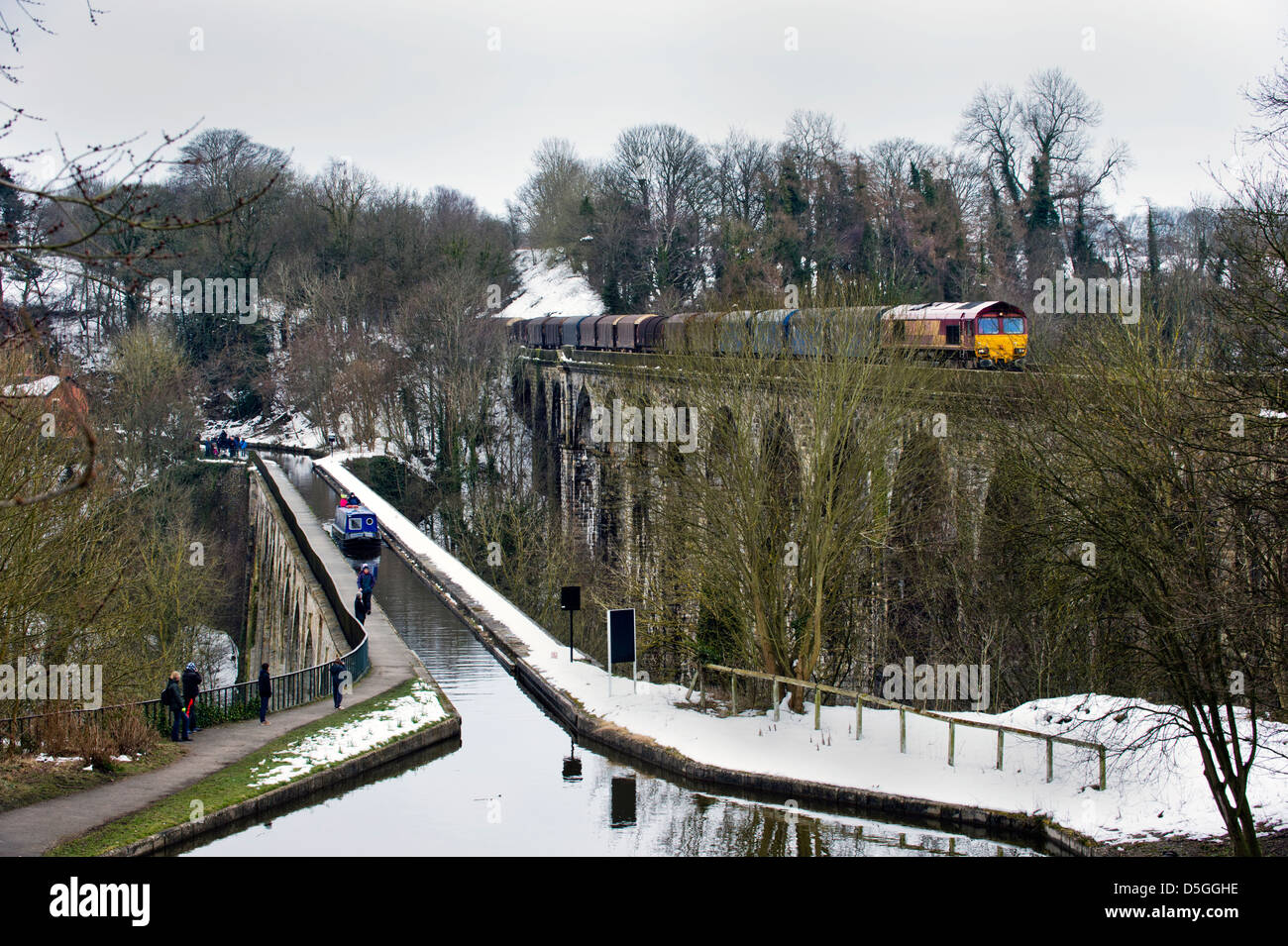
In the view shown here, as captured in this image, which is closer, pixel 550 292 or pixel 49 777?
pixel 49 777

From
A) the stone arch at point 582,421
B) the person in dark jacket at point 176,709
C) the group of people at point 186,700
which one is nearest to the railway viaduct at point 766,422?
the stone arch at point 582,421

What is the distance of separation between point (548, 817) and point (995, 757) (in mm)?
5576

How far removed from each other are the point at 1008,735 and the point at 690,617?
24.8 ft

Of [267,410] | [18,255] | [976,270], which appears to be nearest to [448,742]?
[18,255]

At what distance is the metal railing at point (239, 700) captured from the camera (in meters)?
13.7

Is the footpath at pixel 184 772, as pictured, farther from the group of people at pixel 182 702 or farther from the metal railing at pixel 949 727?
the metal railing at pixel 949 727

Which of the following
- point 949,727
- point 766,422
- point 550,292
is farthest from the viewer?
point 550,292

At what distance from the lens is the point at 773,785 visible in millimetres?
14586
